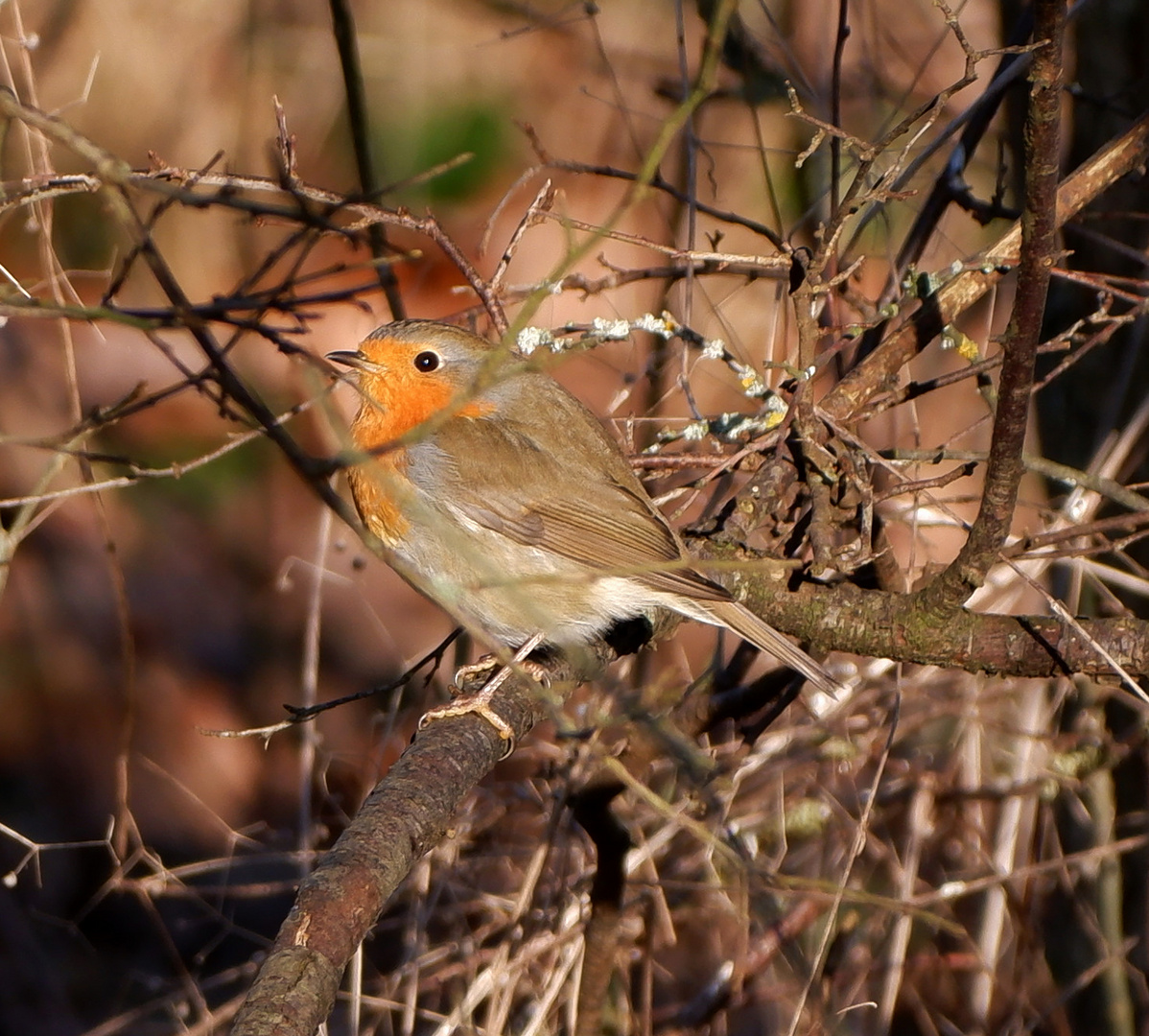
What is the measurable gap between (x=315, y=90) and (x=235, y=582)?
8.55 ft

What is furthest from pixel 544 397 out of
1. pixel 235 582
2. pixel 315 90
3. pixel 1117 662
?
pixel 315 90

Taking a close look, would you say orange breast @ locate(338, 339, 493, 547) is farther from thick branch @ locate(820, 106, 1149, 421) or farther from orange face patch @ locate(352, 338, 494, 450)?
thick branch @ locate(820, 106, 1149, 421)

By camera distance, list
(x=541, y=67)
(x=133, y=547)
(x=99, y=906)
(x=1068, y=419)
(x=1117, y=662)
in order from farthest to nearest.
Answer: (x=541, y=67) → (x=133, y=547) → (x=99, y=906) → (x=1068, y=419) → (x=1117, y=662)

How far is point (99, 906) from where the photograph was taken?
5.36m

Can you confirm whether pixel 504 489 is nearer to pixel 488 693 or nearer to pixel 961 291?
pixel 488 693

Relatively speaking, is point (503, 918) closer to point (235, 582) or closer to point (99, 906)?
point (99, 906)

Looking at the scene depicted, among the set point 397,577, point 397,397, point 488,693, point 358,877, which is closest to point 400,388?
point 397,397

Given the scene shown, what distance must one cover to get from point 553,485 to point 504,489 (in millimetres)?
127

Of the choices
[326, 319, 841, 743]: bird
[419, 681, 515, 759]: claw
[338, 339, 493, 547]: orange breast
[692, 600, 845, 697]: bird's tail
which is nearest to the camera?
[419, 681, 515, 759]: claw

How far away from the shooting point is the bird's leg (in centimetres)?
261

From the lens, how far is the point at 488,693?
2820 mm

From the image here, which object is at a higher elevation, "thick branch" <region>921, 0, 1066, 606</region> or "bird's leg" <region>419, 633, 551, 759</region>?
"thick branch" <region>921, 0, 1066, 606</region>

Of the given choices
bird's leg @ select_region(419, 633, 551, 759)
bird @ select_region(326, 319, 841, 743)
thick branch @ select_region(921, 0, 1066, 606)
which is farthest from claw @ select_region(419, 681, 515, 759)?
thick branch @ select_region(921, 0, 1066, 606)

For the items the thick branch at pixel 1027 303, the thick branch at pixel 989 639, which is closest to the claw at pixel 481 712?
the thick branch at pixel 989 639
